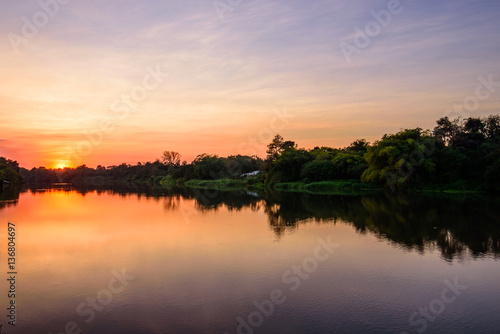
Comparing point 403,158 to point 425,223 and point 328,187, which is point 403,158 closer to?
point 328,187

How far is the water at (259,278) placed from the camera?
682cm

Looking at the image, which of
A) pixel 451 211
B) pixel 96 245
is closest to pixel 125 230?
pixel 96 245

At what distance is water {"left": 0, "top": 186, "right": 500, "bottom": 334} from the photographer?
682 centimetres

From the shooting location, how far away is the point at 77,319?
6922 millimetres

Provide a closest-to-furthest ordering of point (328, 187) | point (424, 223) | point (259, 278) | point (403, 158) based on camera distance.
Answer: point (259, 278) < point (424, 223) < point (403, 158) < point (328, 187)

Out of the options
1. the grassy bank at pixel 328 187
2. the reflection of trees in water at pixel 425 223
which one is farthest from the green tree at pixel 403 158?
the reflection of trees in water at pixel 425 223

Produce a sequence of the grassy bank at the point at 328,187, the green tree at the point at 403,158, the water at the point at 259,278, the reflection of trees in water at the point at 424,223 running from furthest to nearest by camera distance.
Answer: the grassy bank at the point at 328,187
the green tree at the point at 403,158
the reflection of trees in water at the point at 424,223
the water at the point at 259,278

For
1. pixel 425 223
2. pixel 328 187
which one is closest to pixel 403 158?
pixel 328 187

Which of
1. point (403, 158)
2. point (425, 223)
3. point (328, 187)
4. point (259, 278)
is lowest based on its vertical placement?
point (259, 278)

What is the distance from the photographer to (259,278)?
30.9ft

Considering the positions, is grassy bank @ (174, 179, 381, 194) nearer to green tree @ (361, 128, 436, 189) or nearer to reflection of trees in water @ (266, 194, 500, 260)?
green tree @ (361, 128, 436, 189)

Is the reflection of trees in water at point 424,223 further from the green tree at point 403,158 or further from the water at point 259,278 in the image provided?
the green tree at point 403,158

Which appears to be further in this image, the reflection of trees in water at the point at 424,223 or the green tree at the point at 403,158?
the green tree at the point at 403,158

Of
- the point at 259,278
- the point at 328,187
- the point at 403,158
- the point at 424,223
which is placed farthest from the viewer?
the point at 328,187
